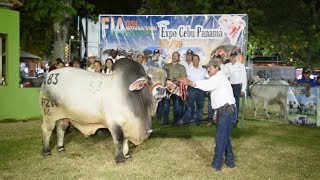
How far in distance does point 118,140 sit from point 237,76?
4514 mm

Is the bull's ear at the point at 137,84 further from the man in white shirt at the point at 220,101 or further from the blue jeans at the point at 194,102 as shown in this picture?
the blue jeans at the point at 194,102

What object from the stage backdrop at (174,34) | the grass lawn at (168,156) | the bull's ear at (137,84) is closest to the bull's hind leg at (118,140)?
the grass lawn at (168,156)

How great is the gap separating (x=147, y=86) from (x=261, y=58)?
47.4 metres

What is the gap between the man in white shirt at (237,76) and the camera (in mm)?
11031

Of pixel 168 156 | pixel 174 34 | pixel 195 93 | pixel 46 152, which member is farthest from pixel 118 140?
pixel 174 34

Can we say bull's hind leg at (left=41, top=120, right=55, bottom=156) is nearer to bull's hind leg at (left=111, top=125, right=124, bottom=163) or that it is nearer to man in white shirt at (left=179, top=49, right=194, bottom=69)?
bull's hind leg at (left=111, top=125, right=124, bottom=163)

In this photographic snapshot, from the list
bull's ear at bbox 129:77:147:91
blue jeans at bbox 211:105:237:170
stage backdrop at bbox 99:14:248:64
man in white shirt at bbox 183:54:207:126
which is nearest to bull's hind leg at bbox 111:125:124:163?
bull's ear at bbox 129:77:147:91

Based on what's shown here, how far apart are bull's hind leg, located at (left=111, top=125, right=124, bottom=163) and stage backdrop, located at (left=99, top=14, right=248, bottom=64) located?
5.21 metres

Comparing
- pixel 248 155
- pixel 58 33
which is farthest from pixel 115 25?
pixel 248 155

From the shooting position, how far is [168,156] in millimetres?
8234

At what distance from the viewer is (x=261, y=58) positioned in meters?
53.2

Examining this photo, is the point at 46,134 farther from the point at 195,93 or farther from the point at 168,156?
the point at 195,93

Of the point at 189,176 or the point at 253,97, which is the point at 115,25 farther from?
the point at 189,176

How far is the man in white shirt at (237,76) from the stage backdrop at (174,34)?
68 centimetres
